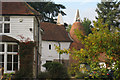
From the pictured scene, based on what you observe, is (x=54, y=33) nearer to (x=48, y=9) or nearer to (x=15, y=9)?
(x=48, y=9)

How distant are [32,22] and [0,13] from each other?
2834mm

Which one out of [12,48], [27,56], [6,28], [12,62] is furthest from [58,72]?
[6,28]

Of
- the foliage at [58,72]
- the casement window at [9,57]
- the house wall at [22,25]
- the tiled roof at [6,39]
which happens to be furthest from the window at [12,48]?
the foliage at [58,72]

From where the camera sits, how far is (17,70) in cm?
2166

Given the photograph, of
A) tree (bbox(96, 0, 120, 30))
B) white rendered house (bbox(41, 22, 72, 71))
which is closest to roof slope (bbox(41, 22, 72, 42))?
white rendered house (bbox(41, 22, 72, 71))

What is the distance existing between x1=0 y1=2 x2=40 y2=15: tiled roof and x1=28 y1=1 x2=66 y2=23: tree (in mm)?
22722

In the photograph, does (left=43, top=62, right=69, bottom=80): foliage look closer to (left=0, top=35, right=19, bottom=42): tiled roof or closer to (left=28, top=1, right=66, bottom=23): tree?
(left=0, top=35, right=19, bottom=42): tiled roof

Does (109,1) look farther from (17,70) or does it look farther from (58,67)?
(17,70)

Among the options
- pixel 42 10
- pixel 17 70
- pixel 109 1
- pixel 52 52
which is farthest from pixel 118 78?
pixel 109 1

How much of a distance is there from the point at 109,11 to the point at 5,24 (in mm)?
36210

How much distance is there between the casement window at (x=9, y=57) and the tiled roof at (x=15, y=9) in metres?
2.88

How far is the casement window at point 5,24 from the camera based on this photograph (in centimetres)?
2315

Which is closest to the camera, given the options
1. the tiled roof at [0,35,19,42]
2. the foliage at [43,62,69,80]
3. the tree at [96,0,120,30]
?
the tiled roof at [0,35,19,42]

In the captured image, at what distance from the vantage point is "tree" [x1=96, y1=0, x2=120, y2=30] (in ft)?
177
